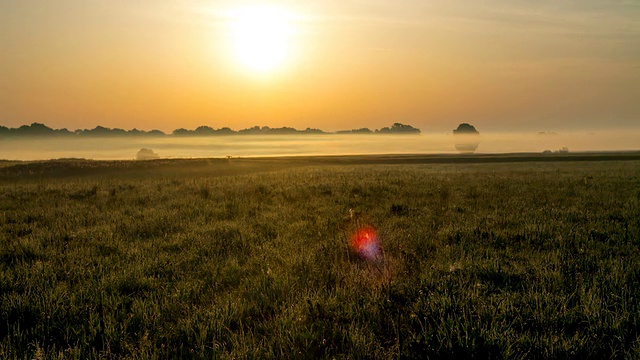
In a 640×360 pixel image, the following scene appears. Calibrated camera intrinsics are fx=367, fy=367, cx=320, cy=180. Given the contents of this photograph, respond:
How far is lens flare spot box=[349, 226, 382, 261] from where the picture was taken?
22.1ft

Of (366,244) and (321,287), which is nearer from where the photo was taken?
(321,287)

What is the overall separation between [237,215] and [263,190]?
20.1 ft

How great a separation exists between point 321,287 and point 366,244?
2.64 metres

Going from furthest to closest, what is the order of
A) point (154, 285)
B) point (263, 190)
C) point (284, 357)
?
point (263, 190) → point (154, 285) → point (284, 357)

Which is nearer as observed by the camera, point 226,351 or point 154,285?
point 226,351

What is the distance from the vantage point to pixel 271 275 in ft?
18.1

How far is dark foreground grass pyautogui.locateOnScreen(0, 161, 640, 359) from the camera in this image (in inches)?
145

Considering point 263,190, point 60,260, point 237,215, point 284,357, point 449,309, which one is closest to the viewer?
point 284,357

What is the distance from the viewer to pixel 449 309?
4.36m

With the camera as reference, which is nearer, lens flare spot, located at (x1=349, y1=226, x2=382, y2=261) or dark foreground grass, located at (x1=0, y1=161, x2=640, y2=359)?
dark foreground grass, located at (x1=0, y1=161, x2=640, y2=359)

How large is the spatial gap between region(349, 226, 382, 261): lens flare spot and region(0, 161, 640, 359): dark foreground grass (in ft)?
0.72

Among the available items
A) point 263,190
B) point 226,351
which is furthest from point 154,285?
point 263,190

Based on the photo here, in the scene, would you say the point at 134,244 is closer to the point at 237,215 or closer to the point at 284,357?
the point at 237,215

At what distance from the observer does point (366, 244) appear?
7.44m
